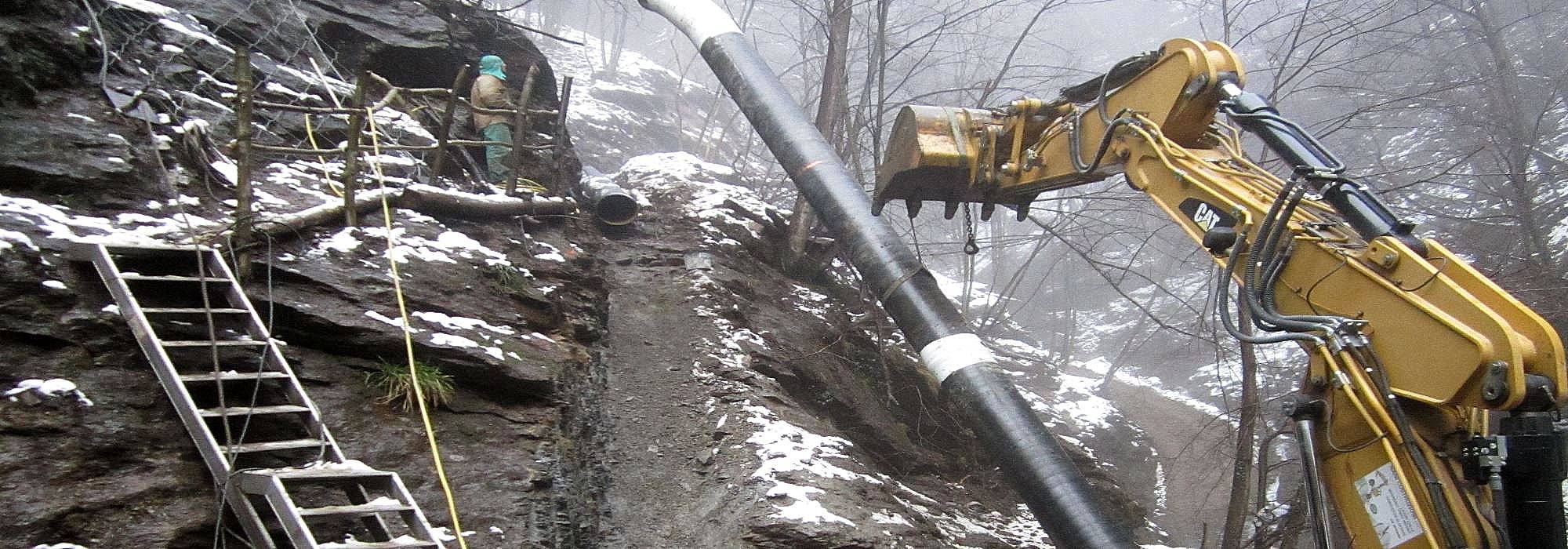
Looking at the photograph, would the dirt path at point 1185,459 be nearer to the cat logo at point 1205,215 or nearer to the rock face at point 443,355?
the rock face at point 443,355

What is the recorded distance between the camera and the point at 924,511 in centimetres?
664

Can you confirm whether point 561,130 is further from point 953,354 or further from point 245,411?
point 245,411

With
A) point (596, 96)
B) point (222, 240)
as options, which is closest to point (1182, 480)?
point (222, 240)

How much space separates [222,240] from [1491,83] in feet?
73.9

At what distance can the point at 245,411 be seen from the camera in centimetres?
409

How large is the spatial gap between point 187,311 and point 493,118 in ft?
19.0

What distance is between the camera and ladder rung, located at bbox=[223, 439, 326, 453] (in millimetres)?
3867

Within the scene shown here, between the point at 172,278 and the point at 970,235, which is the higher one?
the point at 970,235

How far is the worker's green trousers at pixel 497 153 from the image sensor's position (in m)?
9.62

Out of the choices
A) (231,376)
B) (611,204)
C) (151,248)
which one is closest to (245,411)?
(231,376)

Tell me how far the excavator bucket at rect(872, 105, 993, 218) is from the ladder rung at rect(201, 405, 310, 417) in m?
3.82

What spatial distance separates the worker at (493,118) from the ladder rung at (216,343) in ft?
17.0

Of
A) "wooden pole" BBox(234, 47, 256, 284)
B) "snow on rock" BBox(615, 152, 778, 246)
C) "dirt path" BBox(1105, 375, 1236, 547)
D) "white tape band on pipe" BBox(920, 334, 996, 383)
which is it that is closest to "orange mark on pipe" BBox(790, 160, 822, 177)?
"white tape band on pipe" BBox(920, 334, 996, 383)

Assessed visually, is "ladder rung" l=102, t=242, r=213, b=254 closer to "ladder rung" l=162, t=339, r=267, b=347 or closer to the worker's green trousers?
"ladder rung" l=162, t=339, r=267, b=347
